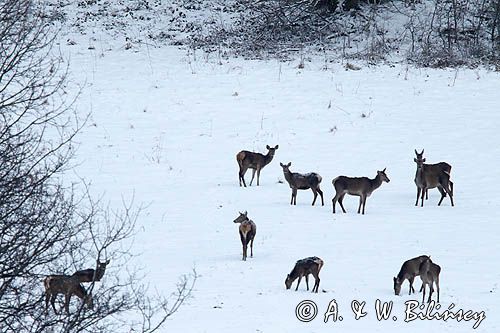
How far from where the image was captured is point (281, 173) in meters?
22.6

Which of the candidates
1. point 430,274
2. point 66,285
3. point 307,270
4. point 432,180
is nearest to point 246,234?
point 307,270

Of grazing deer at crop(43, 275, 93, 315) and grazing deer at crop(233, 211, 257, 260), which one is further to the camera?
grazing deer at crop(233, 211, 257, 260)

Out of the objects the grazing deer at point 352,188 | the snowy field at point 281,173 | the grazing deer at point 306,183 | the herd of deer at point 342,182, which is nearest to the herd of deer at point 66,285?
the snowy field at point 281,173

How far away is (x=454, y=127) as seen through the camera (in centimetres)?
2523

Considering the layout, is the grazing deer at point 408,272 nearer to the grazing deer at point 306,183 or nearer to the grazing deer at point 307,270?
the grazing deer at point 307,270

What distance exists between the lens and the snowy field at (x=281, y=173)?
13.1 meters

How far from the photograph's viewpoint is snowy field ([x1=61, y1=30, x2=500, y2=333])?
13125 millimetres

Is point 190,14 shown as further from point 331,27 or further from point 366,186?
point 366,186

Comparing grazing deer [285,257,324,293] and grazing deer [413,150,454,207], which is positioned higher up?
grazing deer [413,150,454,207]

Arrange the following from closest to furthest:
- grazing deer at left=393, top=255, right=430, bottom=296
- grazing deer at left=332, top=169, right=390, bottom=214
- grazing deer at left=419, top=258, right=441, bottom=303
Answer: grazing deer at left=419, top=258, right=441, bottom=303
grazing deer at left=393, top=255, right=430, bottom=296
grazing deer at left=332, top=169, right=390, bottom=214

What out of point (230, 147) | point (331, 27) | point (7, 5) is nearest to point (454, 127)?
point (230, 147)

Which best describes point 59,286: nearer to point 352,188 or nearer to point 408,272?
point 408,272

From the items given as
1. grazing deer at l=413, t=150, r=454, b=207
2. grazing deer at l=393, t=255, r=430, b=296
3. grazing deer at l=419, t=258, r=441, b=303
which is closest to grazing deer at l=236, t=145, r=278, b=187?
grazing deer at l=413, t=150, r=454, b=207

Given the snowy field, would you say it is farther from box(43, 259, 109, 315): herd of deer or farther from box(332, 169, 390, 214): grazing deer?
box(43, 259, 109, 315): herd of deer
